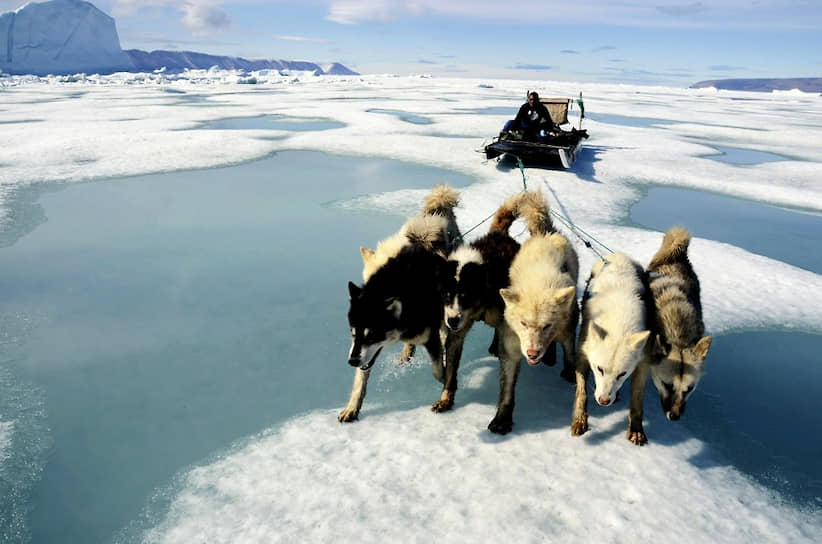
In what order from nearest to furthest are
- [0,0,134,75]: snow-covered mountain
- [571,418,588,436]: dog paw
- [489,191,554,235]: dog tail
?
[571,418,588,436]: dog paw < [489,191,554,235]: dog tail < [0,0,134,75]: snow-covered mountain

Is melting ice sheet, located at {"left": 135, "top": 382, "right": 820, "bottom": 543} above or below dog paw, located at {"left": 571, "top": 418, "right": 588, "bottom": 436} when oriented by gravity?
below

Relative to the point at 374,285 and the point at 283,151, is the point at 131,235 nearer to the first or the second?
the point at 374,285

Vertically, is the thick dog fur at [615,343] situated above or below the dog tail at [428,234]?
below

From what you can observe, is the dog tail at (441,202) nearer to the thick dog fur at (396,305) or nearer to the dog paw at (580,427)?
the thick dog fur at (396,305)

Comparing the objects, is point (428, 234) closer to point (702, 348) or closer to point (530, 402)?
point (530, 402)

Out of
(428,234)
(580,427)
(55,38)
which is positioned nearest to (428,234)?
(428,234)

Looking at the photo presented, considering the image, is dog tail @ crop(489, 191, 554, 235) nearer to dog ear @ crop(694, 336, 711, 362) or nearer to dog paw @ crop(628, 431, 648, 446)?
dog ear @ crop(694, 336, 711, 362)

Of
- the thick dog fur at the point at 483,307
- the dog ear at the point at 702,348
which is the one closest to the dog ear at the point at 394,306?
the thick dog fur at the point at 483,307

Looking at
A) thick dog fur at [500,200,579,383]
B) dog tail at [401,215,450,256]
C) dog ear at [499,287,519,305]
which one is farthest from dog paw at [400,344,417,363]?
dog ear at [499,287,519,305]
